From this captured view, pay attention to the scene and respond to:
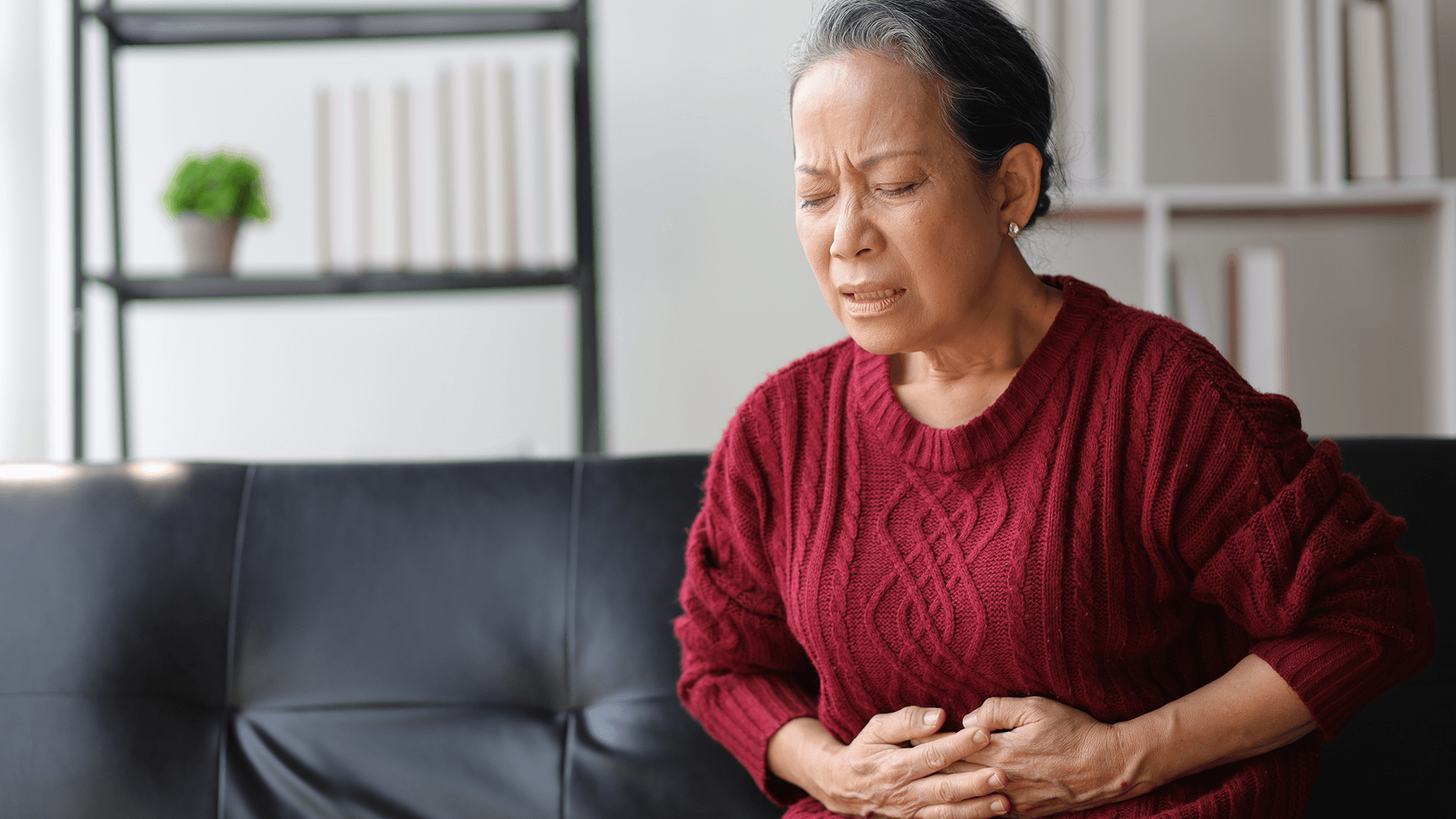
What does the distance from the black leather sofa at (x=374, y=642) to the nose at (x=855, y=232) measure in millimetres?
510

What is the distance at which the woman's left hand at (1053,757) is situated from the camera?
86cm

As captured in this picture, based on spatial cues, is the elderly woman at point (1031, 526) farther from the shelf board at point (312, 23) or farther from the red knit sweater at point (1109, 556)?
the shelf board at point (312, 23)

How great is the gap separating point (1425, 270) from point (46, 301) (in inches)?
107

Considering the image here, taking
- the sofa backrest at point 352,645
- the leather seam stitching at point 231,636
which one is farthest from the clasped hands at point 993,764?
the leather seam stitching at point 231,636

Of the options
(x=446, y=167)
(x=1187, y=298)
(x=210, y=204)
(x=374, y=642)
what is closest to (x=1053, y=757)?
(x=374, y=642)

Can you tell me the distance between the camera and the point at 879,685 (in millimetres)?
953

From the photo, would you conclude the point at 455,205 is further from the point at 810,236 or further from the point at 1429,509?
the point at 1429,509

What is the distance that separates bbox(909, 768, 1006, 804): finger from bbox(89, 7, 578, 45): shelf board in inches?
58.0

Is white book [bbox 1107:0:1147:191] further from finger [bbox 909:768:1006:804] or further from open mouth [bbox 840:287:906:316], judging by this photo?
finger [bbox 909:768:1006:804]

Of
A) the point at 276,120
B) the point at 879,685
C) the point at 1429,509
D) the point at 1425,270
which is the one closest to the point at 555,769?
the point at 879,685

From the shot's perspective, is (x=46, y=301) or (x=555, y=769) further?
(x=46, y=301)

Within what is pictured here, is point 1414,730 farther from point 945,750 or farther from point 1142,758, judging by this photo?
point 945,750

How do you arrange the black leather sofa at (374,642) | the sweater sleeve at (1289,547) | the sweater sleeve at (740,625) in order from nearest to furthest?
the sweater sleeve at (1289,547)
the sweater sleeve at (740,625)
the black leather sofa at (374,642)

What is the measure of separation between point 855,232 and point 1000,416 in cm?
21
